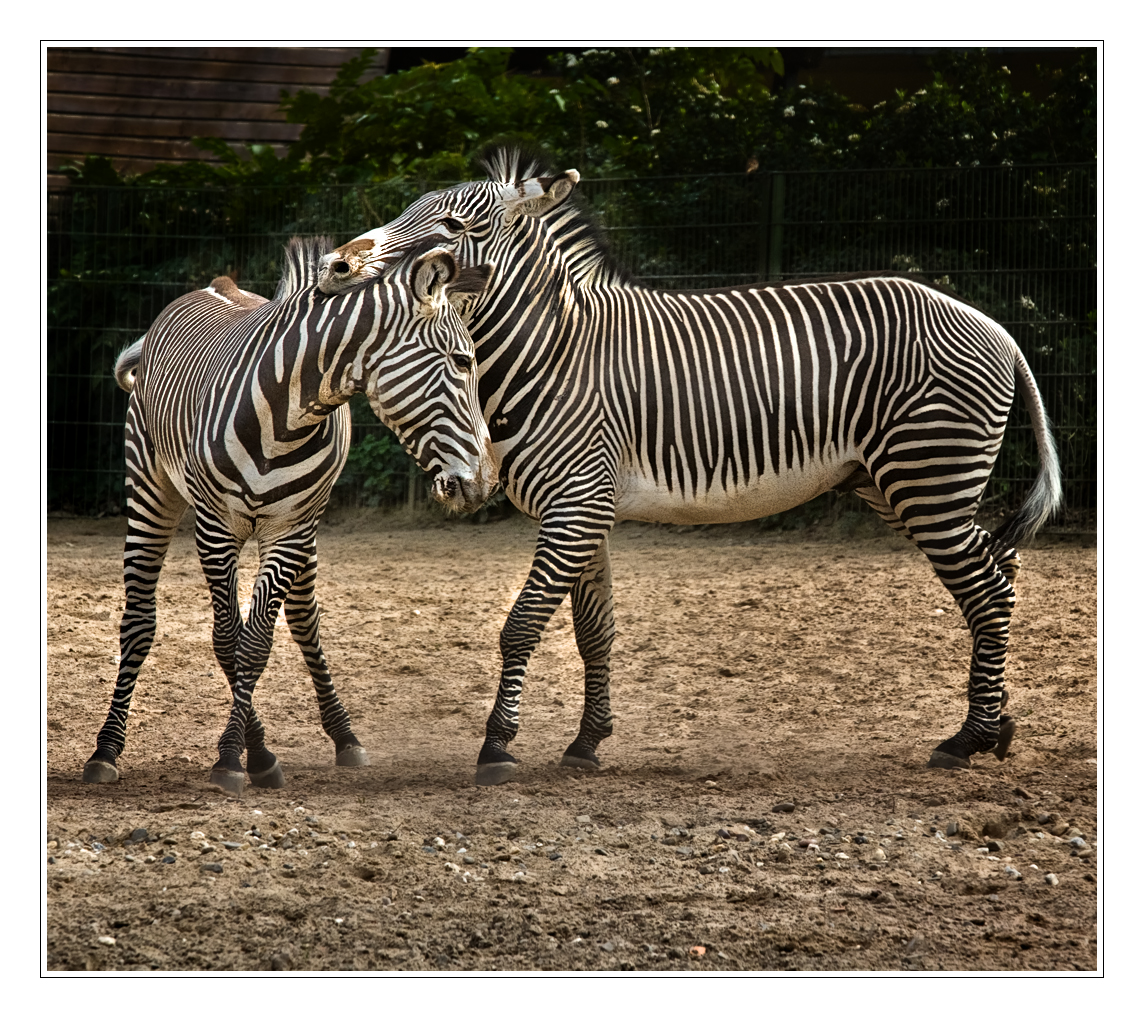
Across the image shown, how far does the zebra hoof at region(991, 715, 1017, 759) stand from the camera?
507 cm

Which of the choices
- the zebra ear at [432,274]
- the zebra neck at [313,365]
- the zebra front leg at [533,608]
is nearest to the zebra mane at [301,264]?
the zebra neck at [313,365]

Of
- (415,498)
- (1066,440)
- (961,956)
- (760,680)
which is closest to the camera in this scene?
(961,956)

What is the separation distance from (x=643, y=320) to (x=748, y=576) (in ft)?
11.4

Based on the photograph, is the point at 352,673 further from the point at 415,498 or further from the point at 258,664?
the point at 415,498

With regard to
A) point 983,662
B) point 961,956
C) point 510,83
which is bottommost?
point 961,956

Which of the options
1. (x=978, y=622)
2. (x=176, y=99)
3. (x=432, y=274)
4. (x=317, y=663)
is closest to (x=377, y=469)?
(x=317, y=663)

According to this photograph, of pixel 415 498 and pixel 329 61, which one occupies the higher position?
pixel 329 61

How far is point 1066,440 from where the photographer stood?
859 centimetres

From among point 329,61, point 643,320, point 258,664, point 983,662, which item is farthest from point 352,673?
point 329,61

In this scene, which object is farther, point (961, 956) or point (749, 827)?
point (749, 827)

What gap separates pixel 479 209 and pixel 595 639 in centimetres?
190

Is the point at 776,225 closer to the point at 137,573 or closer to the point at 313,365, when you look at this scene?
the point at 313,365

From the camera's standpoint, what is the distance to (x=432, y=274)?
14.3 feet
